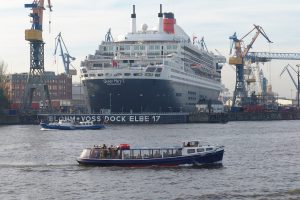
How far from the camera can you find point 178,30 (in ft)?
621

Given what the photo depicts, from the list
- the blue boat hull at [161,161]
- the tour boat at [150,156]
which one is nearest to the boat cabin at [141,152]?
the tour boat at [150,156]

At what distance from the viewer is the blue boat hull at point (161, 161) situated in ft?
207

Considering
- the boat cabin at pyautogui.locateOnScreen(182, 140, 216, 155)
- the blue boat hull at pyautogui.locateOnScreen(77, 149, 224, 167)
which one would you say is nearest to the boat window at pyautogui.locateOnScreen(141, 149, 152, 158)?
the blue boat hull at pyautogui.locateOnScreen(77, 149, 224, 167)

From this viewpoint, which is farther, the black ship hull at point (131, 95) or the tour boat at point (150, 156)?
the black ship hull at point (131, 95)

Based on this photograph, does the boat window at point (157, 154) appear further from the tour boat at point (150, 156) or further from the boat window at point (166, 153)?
the boat window at point (166, 153)

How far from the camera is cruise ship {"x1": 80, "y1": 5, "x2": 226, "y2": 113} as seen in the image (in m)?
140

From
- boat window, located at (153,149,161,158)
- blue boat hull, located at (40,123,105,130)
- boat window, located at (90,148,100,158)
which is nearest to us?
boat window, located at (153,149,161,158)

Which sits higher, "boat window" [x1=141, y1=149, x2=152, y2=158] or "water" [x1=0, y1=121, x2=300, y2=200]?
"boat window" [x1=141, y1=149, x2=152, y2=158]

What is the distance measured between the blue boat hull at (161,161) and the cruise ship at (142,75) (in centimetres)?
7508

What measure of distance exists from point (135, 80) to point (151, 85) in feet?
12.0

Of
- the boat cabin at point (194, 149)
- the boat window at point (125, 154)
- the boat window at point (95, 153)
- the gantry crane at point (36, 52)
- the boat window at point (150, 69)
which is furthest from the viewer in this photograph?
the gantry crane at point (36, 52)

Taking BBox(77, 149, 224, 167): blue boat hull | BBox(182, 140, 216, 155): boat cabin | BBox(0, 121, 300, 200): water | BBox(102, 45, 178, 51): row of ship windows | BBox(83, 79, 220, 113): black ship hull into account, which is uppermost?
BBox(102, 45, 178, 51): row of ship windows

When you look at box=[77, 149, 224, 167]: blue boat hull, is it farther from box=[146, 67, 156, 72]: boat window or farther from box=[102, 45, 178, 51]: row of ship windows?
box=[102, 45, 178, 51]: row of ship windows

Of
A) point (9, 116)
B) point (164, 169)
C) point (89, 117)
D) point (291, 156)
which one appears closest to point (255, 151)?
point (291, 156)
